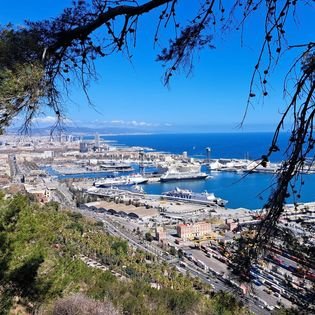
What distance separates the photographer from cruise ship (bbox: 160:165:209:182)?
3250 cm

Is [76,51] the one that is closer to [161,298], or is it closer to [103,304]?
[103,304]

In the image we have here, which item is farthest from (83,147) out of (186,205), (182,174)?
(186,205)

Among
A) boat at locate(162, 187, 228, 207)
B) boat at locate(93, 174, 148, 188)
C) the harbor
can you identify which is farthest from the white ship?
boat at locate(162, 187, 228, 207)

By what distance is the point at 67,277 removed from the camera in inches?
158

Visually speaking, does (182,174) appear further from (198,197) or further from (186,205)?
(186,205)

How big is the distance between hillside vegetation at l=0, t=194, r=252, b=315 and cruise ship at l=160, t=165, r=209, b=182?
71.8 ft

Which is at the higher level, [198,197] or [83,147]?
[83,147]

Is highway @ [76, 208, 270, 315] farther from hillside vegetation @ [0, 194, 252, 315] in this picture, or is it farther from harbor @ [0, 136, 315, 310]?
hillside vegetation @ [0, 194, 252, 315]

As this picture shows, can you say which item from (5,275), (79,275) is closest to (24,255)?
(5,275)

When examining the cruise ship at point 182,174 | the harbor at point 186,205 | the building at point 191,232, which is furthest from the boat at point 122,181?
the building at point 191,232

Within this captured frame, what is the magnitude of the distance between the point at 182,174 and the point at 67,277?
29.1 metres

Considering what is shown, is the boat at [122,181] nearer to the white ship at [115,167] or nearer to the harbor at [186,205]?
the harbor at [186,205]

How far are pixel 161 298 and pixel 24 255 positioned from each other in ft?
11.5

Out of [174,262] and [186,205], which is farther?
[186,205]
